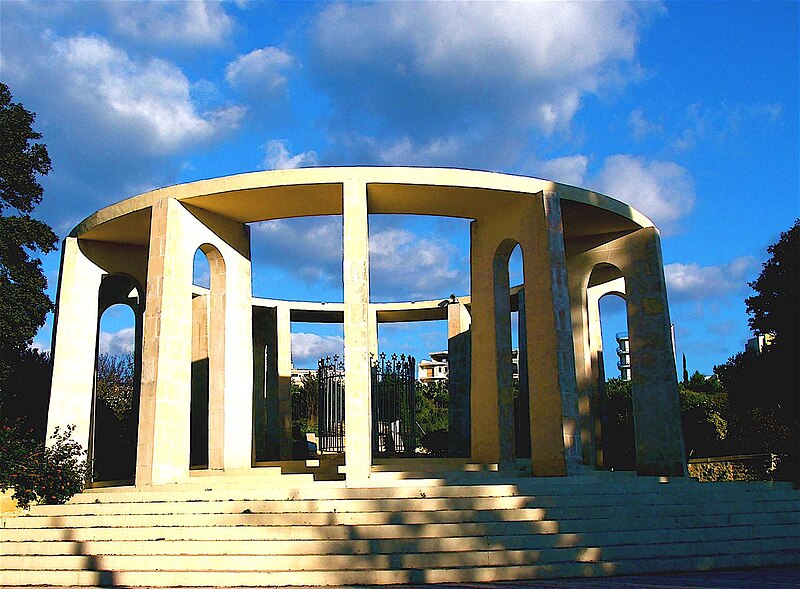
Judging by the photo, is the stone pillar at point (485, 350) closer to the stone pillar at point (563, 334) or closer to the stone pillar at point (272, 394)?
the stone pillar at point (563, 334)

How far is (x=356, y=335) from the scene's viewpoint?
1356 cm

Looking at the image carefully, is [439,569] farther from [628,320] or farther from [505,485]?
[628,320]

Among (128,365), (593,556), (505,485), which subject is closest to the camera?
(593,556)

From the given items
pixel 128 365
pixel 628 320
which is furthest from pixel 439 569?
pixel 128 365

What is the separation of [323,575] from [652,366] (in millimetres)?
9975

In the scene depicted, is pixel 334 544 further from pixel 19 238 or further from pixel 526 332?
pixel 19 238

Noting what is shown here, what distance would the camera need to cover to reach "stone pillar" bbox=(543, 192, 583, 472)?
13906 mm

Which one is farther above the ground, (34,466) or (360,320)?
(360,320)

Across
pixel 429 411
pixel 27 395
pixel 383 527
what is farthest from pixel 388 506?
pixel 429 411

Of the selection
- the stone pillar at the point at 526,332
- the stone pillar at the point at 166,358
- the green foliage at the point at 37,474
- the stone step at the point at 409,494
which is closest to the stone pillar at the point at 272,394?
the stone pillar at the point at 526,332

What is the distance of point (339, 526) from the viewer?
34.0ft

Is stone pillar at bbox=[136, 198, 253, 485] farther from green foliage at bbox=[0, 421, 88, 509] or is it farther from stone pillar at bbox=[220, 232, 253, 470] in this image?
green foliage at bbox=[0, 421, 88, 509]

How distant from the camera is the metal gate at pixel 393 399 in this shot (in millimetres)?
21922

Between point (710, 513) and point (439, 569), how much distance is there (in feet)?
16.5
